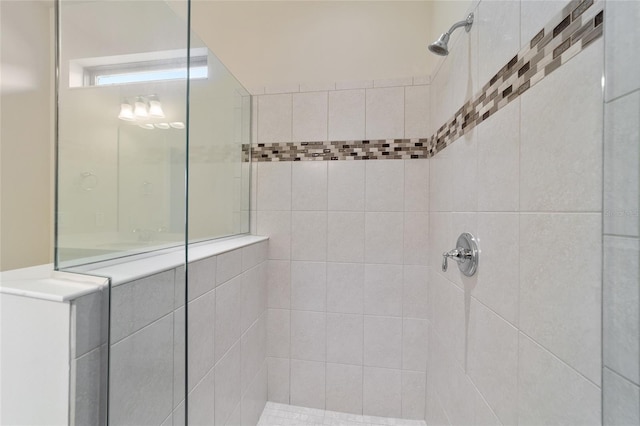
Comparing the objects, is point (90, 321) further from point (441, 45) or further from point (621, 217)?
point (441, 45)

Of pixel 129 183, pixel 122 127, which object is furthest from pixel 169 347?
pixel 122 127

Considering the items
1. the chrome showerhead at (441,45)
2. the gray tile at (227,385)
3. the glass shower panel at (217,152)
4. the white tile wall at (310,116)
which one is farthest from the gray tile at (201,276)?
the chrome showerhead at (441,45)

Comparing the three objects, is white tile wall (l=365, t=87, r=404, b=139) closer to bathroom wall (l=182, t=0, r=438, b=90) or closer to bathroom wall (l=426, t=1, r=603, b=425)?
bathroom wall (l=182, t=0, r=438, b=90)

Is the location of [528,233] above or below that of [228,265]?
above

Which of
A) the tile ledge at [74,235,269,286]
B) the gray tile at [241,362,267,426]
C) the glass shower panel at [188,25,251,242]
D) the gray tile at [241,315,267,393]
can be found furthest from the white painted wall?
the gray tile at [241,362,267,426]

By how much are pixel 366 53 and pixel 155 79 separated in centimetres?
122

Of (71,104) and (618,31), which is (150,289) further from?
(618,31)

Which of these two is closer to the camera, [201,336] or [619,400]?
[619,400]

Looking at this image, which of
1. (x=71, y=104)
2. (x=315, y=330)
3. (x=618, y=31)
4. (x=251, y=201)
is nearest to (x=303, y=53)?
(x=251, y=201)

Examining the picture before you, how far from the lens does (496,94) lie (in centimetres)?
77

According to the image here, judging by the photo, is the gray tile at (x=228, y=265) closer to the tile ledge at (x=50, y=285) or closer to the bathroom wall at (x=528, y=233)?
the tile ledge at (x=50, y=285)

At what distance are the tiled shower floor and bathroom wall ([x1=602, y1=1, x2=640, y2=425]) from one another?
1.38 meters

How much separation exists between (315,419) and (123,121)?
Result: 178 centimetres

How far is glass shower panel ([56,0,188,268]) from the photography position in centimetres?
80
